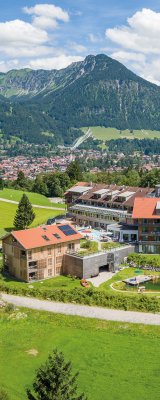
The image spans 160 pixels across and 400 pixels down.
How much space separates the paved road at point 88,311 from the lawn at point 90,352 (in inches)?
45.0

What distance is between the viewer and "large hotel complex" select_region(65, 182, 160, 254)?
63.7 m

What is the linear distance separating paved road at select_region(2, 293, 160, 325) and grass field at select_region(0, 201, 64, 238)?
2958cm

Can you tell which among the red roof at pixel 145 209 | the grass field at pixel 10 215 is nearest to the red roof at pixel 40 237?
the red roof at pixel 145 209

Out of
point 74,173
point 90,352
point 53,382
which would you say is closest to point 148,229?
point 90,352

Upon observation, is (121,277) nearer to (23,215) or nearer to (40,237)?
(40,237)

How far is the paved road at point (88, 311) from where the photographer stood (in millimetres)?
43000

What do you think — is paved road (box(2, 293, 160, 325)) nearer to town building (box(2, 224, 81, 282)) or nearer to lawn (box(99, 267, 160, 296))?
lawn (box(99, 267, 160, 296))

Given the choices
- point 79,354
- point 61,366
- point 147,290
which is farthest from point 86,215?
point 61,366

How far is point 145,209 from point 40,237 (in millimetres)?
16158

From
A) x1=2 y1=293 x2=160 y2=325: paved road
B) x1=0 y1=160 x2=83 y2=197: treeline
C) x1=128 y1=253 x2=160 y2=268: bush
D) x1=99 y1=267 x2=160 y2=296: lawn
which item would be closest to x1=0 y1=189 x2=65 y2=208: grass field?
x1=0 y1=160 x2=83 y2=197: treeline

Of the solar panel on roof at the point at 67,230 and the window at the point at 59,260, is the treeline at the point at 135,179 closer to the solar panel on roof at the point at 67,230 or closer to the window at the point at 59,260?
the solar panel on roof at the point at 67,230

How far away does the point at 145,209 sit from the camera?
65.4 metres

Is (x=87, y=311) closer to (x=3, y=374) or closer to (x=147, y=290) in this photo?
(x=147, y=290)

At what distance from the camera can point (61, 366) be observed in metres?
20.8
